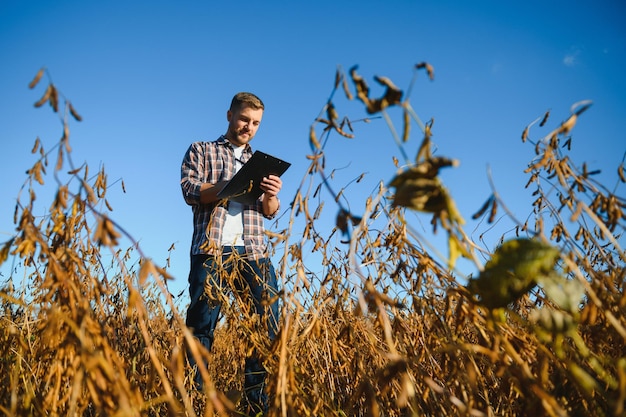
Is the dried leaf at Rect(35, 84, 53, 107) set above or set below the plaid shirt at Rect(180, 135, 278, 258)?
below

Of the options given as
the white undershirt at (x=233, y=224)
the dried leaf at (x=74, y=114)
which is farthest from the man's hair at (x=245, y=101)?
the dried leaf at (x=74, y=114)

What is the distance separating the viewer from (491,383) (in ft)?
4.62

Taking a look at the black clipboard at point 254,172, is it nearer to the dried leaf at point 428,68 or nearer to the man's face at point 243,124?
the man's face at point 243,124

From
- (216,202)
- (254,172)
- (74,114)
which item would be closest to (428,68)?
(74,114)

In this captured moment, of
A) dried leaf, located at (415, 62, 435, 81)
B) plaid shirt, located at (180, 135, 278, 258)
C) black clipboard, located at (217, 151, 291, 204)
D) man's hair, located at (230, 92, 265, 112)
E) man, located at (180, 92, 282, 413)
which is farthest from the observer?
man's hair, located at (230, 92, 265, 112)

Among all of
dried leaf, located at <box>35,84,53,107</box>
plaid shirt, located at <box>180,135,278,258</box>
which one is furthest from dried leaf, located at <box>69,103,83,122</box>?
plaid shirt, located at <box>180,135,278,258</box>

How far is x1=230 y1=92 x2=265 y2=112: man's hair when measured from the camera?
9.01 feet

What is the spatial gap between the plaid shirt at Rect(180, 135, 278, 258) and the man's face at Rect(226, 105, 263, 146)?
0.23 feet

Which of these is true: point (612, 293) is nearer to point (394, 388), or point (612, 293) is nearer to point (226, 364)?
point (394, 388)

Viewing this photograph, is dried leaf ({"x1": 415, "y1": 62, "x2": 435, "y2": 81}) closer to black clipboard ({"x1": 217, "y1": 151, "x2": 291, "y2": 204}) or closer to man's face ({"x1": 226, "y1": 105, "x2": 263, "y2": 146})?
black clipboard ({"x1": 217, "y1": 151, "x2": 291, "y2": 204})

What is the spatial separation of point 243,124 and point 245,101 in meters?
0.15

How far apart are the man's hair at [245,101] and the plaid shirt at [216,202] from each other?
24cm

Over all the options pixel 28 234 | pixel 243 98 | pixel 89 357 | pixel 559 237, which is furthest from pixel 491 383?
pixel 243 98

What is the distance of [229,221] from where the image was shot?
99.7 inches
